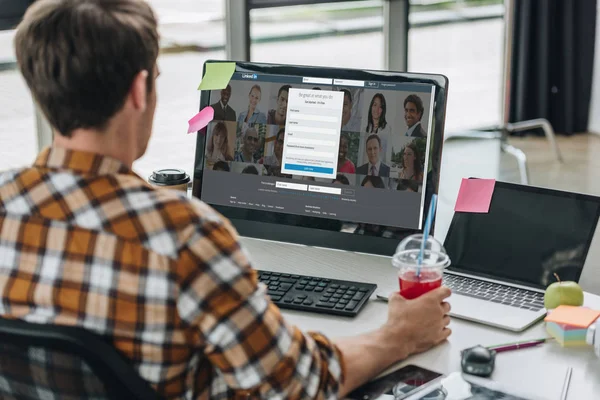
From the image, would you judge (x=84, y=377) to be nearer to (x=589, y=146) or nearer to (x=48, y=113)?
(x=48, y=113)

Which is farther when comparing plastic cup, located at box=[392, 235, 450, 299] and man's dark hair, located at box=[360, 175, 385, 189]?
man's dark hair, located at box=[360, 175, 385, 189]

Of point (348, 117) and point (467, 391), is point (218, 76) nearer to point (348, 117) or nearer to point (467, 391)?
point (348, 117)

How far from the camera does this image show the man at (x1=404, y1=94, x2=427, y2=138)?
1.72 m

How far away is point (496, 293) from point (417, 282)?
27cm

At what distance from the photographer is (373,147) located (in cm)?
176

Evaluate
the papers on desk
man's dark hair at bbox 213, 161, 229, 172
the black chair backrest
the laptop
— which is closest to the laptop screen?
the laptop

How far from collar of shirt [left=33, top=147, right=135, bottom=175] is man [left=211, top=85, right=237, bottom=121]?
2.61 ft

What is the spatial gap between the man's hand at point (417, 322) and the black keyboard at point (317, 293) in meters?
0.16

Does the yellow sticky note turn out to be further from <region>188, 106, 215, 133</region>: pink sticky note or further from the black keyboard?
the black keyboard

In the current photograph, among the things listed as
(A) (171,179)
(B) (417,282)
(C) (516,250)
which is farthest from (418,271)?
(A) (171,179)

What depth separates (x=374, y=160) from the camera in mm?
1761

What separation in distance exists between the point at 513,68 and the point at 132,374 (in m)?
4.84

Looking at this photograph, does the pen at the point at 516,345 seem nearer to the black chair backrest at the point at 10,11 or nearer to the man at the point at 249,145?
the man at the point at 249,145

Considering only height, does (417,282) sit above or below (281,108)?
below
